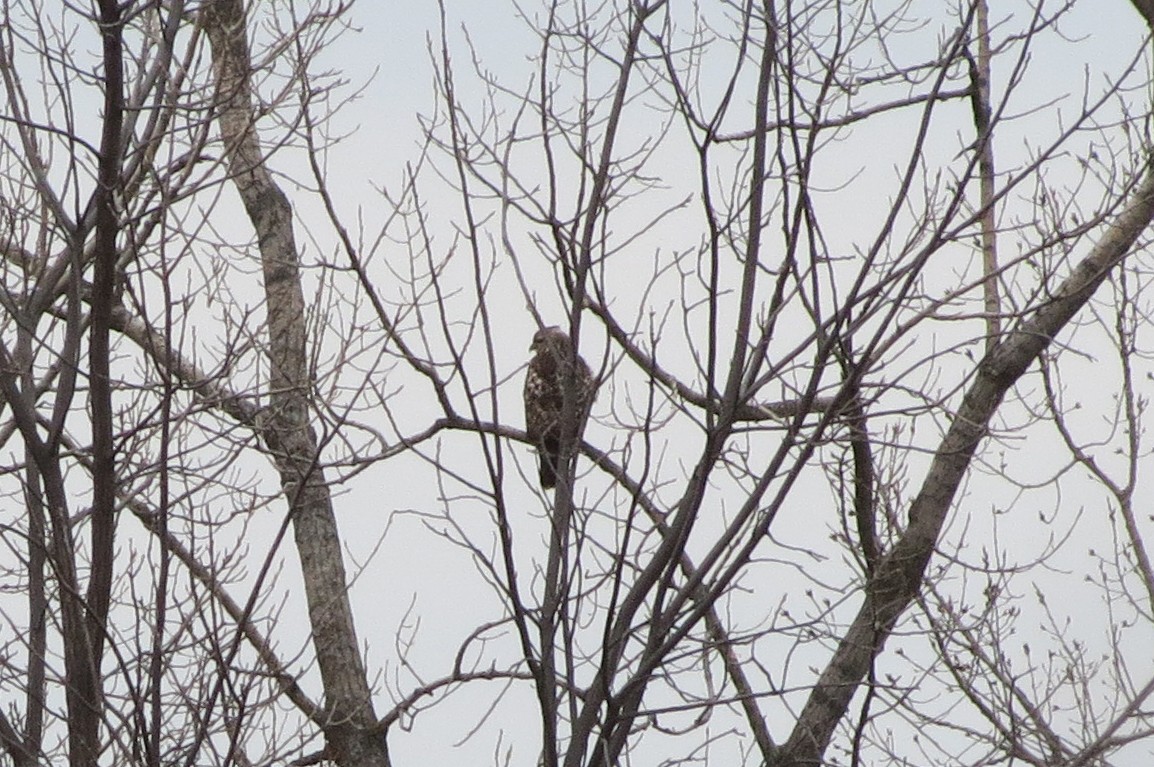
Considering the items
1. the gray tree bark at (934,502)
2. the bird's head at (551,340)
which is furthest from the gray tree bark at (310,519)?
the gray tree bark at (934,502)

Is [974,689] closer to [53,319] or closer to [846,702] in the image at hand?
[846,702]

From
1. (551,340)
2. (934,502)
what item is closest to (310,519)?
(934,502)

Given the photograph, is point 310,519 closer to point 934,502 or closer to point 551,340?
point 934,502

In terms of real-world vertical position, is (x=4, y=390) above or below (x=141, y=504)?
below

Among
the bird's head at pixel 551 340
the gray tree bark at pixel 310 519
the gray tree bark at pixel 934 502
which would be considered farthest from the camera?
the gray tree bark at pixel 310 519

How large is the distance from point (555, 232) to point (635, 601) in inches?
34.4

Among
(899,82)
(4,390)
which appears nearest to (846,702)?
(899,82)

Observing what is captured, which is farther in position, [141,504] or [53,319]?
[141,504]

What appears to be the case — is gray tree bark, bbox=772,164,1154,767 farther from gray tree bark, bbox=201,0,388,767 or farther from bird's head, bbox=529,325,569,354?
gray tree bark, bbox=201,0,388,767

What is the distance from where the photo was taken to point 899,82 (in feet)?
17.4

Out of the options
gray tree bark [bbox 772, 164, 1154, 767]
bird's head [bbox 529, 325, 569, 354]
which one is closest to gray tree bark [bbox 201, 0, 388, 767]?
bird's head [bbox 529, 325, 569, 354]

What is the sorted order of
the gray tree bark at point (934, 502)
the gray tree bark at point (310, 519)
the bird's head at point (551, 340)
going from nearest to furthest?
the bird's head at point (551, 340) → the gray tree bark at point (934, 502) → the gray tree bark at point (310, 519)

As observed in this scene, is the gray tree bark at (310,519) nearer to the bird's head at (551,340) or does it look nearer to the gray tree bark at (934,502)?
the bird's head at (551,340)

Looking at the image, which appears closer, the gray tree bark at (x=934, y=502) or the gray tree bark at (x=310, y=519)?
the gray tree bark at (x=934, y=502)
